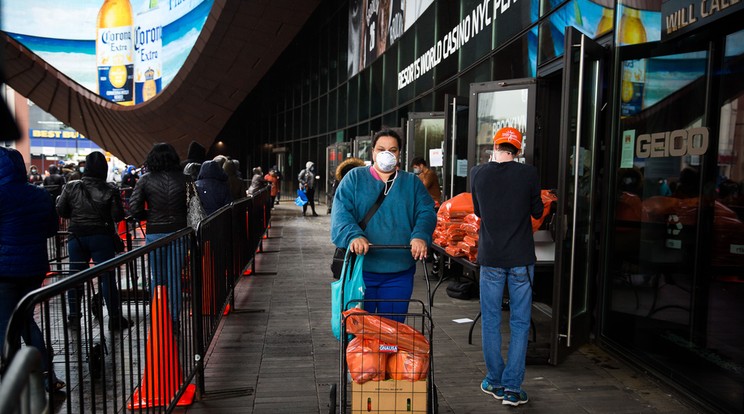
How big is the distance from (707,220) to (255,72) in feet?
83.7

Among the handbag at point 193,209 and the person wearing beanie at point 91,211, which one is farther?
the handbag at point 193,209

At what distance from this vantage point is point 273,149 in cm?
3322

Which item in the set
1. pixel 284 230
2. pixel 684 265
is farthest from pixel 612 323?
pixel 284 230

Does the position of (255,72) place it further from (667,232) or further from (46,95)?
(667,232)

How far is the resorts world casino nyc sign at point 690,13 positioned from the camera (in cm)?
367

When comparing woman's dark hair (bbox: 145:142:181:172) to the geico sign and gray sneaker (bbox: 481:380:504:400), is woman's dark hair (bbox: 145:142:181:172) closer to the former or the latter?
gray sneaker (bbox: 481:380:504:400)

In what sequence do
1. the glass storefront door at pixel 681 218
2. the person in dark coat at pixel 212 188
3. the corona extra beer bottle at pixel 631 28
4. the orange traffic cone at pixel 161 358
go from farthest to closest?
the person in dark coat at pixel 212 188 < the corona extra beer bottle at pixel 631 28 < the glass storefront door at pixel 681 218 < the orange traffic cone at pixel 161 358

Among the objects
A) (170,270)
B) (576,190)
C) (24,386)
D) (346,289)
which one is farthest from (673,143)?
(24,386)

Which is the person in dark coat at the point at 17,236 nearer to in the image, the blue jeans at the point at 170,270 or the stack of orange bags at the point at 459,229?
the blue jeans at the point at 170,270

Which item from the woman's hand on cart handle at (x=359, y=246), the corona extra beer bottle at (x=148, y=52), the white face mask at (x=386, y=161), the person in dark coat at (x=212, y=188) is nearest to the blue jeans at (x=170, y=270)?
the woman's hand on cart handle at (x=359, y=246)

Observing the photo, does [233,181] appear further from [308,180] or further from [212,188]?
[308,180]

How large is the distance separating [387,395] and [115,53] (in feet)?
117

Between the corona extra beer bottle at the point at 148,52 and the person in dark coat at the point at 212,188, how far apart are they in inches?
971

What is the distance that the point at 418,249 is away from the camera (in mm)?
3393
